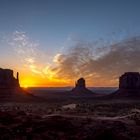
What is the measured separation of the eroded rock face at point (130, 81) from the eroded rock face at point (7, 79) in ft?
135

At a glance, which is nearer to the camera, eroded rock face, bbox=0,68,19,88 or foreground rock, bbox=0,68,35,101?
foreground rock, bbox=0,68,35,101

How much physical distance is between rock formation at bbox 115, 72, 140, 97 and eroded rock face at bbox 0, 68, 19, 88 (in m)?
38.0

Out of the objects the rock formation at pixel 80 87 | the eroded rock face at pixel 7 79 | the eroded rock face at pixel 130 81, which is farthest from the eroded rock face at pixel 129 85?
the rock formation at pixel 80 87

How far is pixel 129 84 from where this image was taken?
110 m

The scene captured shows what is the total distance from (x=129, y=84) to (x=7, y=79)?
45.6 metres

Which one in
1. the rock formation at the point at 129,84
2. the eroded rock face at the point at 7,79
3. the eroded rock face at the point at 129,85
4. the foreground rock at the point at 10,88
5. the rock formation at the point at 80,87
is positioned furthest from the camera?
the rock formation at the point at 80,87

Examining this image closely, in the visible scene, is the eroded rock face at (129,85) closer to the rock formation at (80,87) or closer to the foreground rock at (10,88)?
the foreground rock at (10,88)

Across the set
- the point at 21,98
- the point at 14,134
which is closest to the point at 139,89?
the point at 21,98

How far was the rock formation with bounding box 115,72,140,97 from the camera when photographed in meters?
107

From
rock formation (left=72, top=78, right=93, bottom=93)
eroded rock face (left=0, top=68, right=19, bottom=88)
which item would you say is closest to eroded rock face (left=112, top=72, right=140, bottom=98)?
eroded rock face (left=0, top=68, right=19, bottom=88)

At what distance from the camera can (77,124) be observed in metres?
33.1

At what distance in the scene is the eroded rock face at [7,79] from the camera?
88375mm

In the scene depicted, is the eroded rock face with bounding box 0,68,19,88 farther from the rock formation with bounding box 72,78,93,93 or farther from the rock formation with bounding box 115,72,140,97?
the rock formation with bounding box 72,78,93,93

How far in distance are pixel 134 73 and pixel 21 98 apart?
47.5 meters
